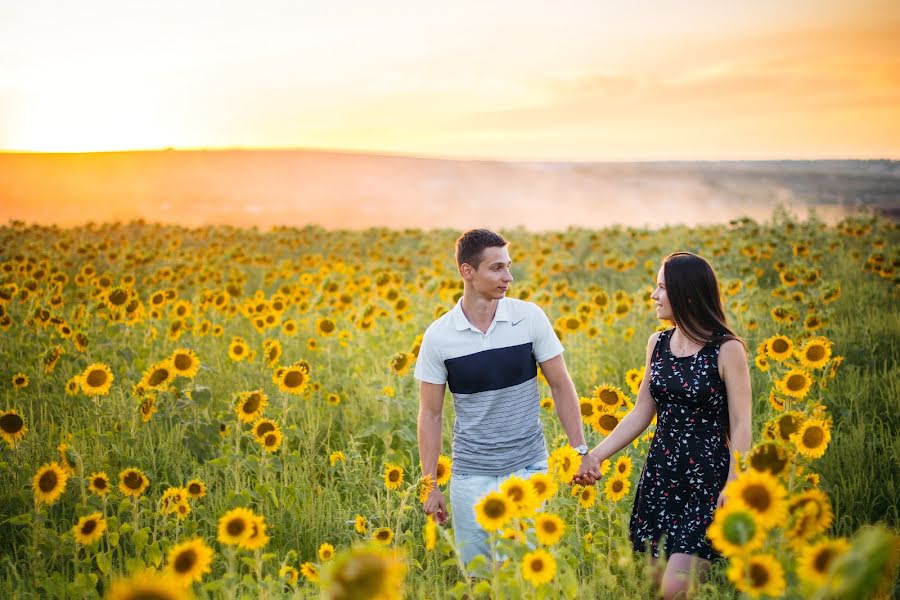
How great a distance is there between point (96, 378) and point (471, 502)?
2.81 meters

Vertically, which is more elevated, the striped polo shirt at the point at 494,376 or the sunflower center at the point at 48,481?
the striped polo shirt at the point at 494,376

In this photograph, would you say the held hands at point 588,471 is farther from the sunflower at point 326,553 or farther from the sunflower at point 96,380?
the sunflower at point 96,380

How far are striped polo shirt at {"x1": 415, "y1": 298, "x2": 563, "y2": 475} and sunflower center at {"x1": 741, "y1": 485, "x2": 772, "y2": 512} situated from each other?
1.77 m

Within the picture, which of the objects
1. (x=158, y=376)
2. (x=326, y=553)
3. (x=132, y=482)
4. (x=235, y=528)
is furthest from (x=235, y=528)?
(x=158, y=376)

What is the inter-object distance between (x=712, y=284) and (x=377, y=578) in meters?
2.81

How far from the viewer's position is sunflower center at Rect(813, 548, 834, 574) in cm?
164

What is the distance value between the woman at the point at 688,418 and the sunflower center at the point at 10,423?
3128 millimetres

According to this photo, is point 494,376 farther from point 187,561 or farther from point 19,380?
point 19,380

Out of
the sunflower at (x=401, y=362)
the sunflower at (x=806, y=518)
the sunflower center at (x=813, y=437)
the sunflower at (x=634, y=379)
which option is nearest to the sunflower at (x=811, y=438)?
the sunflower center at (x=813, y=437)

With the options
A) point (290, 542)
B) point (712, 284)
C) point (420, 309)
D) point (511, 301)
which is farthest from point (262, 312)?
point (712, 284)

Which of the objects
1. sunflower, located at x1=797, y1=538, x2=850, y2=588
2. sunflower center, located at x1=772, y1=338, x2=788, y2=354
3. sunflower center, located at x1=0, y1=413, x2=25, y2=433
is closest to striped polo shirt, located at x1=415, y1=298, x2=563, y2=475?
sunflower center, located at x1=772, y1=338, x2=788, y2=354

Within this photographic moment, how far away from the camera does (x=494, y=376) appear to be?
142 inches

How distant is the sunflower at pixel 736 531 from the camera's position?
164cm

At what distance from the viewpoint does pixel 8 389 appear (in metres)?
5.89
